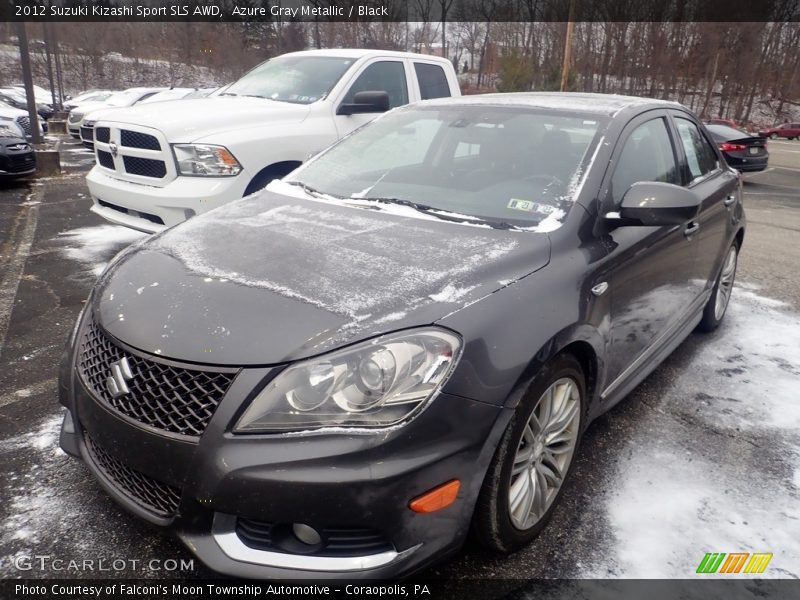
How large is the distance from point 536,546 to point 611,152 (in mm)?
1745

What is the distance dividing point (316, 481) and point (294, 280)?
717mm

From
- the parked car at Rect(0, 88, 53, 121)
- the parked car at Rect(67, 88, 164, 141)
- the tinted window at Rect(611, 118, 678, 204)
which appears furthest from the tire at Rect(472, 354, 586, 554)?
the parked car at Rect(0, 88, 53, 121)

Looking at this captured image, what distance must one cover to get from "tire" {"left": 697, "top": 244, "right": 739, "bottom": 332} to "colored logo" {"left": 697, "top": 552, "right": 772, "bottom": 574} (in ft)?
7.48

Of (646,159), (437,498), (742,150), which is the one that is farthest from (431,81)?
(742,150)

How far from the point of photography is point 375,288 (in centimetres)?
200

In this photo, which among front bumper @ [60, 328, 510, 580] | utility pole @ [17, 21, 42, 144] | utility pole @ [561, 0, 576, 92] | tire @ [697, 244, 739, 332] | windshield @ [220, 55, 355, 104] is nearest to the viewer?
front bumper @ [60, 328, 510, 580]

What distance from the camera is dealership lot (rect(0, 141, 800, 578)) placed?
2.17 m

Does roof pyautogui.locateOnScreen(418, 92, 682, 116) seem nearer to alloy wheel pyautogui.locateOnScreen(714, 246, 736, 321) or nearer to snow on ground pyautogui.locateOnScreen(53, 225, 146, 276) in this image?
alloy wheel pyautogui.locateOnScreen(714, 246, 736, 321)

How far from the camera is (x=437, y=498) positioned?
174 centimetres

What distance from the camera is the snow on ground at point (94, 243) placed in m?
5.65

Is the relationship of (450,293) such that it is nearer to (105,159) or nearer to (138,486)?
(138,486)

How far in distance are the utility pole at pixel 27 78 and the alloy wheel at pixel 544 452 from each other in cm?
1225

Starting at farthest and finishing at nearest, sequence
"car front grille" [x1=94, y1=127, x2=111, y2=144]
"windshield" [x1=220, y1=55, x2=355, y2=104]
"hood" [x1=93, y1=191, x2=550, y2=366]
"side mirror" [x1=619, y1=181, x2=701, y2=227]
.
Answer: "windshield" [x1=220, y1=55, x2=355, y2=104]
"car front grille" [x1=94, y1=127, x2=111, y2=144]
"side mirror" [x1=619, y1=181, x2=701, y2=227]
"hood" [x1=93, y1=191, x2=550, y2=366]

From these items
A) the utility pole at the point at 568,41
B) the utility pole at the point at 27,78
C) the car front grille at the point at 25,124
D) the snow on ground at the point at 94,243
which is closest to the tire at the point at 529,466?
the snow on ground at the point at 94,243
